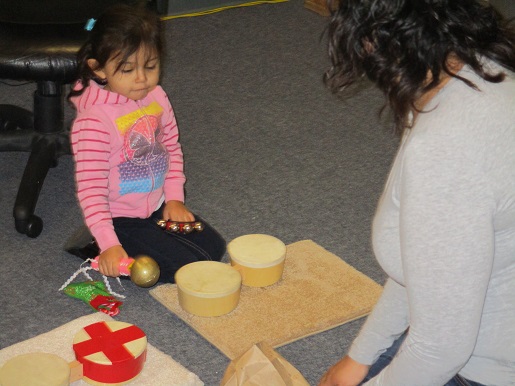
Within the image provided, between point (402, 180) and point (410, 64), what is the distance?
0.39 ft

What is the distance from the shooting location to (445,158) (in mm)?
843

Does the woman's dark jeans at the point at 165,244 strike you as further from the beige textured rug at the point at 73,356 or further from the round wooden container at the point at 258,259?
the beige textured rug at the point at 73,356

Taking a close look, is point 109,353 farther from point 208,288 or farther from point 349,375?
point 349,375

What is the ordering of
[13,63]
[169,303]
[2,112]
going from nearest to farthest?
[169,303] < [13,63] < [2,112]

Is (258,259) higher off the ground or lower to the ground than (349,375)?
lower

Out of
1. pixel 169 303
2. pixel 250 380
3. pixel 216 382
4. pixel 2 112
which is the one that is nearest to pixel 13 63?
pixel 2 112

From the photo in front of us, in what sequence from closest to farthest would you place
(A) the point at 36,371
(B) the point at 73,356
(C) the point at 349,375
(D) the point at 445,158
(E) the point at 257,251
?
1. (D) the point at 445,158
2. (C) the point at 349,375
3. (A) the point at 36,371
4. (B) the point at 73,356
5. (E) the point at 257,251

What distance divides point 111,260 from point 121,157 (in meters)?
0.21

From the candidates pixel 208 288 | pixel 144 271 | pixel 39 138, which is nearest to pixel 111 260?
pixel 144 271

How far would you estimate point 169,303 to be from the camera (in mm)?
1639

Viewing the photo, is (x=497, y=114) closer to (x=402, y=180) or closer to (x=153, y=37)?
(x=402, y=180)

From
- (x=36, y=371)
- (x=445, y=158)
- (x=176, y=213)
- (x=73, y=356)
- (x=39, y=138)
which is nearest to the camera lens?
(x=445, y=158)

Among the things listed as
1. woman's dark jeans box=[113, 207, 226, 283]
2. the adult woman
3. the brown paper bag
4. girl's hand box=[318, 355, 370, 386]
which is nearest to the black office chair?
woman's dark jeans box=[113, 207, 226, 283]

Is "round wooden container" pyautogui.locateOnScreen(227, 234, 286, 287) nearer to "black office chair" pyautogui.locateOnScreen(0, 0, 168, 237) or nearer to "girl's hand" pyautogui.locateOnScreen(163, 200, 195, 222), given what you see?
"girl's hand" pyautogui.locateOnScreen(163, 200, 195, 222)
